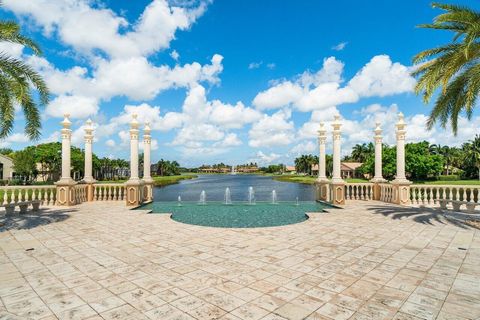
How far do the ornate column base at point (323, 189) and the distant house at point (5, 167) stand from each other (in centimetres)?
6317

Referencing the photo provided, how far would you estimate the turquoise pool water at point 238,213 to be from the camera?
33.2 ft

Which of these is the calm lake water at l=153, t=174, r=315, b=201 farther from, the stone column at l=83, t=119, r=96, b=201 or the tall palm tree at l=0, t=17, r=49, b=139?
the tall palm tree at l=0, t=17, r=49, b=139

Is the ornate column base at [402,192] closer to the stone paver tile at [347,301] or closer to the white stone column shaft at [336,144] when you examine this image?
the white stone column shaft at [336,144]

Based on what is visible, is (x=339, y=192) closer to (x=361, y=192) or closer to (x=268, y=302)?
(x=361, y=192)

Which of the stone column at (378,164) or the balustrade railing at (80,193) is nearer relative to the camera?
the balustrade railing at (80,193)

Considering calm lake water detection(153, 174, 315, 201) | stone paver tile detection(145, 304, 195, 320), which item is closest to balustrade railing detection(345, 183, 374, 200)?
stone paver tile detection(145, 304, 195, 320)

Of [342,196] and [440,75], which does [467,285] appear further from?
[342,196]

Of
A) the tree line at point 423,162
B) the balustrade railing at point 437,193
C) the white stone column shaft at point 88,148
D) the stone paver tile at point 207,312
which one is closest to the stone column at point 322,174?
the balustrade railing at point 437,193

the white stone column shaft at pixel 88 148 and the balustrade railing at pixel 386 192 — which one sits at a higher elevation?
the white stone column shaft at pixel 88 148

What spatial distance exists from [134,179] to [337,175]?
1049 cm

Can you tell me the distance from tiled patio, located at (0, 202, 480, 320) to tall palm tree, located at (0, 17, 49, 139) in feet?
11.9

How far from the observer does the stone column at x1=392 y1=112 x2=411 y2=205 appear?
13.8m

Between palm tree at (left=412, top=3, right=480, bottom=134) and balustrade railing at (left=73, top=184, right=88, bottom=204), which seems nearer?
palm tree at (left=412, top=3, right=480, bottom=134)

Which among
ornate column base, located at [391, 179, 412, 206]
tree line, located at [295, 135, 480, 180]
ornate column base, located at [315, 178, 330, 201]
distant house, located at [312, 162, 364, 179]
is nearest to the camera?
ornate column base, located at [391, 179, 412, 206]
